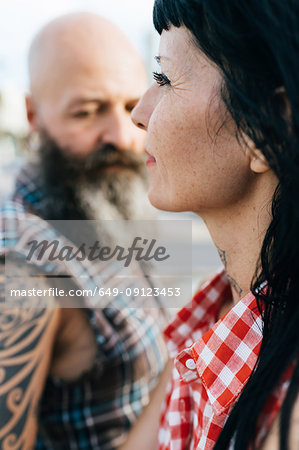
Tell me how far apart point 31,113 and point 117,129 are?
611 mm

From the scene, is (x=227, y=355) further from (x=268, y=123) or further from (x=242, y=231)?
(x=268, y=123)

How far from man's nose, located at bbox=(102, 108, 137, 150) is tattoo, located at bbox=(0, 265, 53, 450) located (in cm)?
102

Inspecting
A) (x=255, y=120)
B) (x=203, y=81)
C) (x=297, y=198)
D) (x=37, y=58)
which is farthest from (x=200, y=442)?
(x=37, y=58)

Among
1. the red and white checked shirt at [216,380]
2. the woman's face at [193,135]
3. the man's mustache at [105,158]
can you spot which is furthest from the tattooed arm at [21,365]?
the man's mustache at [105,158]

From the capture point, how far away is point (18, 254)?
1.37m

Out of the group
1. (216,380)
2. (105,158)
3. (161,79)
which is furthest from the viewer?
(105,158)

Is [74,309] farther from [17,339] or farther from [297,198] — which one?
[297,198]

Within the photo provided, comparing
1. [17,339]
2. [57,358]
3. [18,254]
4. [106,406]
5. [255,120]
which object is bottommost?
[106,406]

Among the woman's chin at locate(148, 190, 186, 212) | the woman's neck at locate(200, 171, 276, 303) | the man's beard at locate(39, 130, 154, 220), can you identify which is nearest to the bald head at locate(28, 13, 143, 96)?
the man's beard at locate(39, 130, 154, 220)

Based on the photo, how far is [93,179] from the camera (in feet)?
7.10

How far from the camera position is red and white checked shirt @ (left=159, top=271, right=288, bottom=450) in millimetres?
811

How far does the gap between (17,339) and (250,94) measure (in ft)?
3.28

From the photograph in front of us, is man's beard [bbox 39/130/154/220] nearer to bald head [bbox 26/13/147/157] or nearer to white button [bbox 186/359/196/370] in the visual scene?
bald head [bbox 26/13/147/157]

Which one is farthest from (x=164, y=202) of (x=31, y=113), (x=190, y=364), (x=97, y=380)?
(x=31, y=113)
